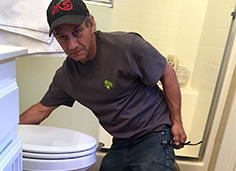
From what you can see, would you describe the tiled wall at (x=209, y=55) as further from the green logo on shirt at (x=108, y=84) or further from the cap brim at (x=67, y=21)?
the cap brim at (x=67, y=21)

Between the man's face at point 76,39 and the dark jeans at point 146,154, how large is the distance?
1.50ft

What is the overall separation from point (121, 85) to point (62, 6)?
380mm

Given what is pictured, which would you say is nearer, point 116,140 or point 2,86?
point 2,86

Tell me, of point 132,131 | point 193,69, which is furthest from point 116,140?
point 193,69

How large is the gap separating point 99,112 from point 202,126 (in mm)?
830

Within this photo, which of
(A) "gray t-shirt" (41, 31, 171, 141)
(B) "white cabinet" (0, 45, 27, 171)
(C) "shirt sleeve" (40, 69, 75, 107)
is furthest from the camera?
(C) "shirt sleeve" (40, 69, 75, 107)

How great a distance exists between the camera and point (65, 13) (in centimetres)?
73

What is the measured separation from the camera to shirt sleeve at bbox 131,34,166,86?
82 cm

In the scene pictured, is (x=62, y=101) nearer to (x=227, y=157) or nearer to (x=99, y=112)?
(x=99, y=112)

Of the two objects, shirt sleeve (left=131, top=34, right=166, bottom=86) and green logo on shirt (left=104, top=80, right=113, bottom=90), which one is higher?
shirt sleeve (left=131, top=34, right=166, bottom=86)

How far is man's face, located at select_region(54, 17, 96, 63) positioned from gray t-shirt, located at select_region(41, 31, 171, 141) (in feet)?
0.17

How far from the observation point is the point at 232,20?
45.6 inches

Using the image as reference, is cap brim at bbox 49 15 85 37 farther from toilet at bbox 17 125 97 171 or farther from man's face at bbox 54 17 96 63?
toilet at bbox 17 125 97 171

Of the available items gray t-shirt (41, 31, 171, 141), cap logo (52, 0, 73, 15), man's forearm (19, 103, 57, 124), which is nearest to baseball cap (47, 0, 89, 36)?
cap logo (52, 0, 73, 15)
